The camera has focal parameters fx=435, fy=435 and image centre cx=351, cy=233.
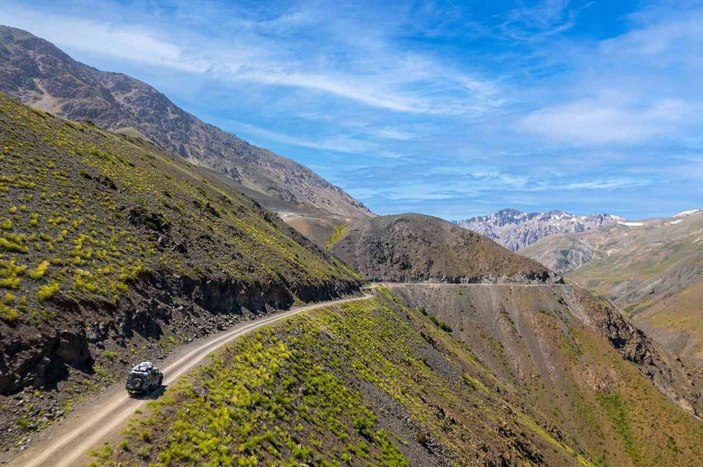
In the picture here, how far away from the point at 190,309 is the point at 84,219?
10.8 metres

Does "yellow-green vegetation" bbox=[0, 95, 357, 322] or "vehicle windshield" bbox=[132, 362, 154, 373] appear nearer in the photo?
"vehicle windshield" bbox=[132, 362, 154, 373]

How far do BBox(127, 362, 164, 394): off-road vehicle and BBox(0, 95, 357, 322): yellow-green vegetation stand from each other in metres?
5.64

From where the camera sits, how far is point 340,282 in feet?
252

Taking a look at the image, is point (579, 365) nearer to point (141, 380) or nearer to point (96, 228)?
point (96, 228)

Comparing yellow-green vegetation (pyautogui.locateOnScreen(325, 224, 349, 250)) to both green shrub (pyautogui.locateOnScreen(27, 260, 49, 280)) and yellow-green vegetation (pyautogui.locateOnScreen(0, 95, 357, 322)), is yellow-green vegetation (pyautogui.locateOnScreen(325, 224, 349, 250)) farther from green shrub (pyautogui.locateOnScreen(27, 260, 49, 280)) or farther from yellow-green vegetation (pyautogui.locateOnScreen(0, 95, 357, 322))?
green shrub (pyautogui.locateOnScreen(27, 260, 49, 280))

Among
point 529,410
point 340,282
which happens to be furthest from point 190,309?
point 529,410

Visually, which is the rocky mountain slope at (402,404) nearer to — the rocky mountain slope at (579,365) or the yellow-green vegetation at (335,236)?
the rocky mountain slope at (579,365)

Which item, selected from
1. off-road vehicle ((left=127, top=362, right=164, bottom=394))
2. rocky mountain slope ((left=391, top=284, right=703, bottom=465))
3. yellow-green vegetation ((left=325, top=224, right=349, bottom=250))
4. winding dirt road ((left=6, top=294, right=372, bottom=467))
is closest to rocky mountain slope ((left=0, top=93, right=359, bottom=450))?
winding dirt road ((left=6, top=294, right=372, bottom=467))

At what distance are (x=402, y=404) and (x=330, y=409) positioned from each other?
1156cm

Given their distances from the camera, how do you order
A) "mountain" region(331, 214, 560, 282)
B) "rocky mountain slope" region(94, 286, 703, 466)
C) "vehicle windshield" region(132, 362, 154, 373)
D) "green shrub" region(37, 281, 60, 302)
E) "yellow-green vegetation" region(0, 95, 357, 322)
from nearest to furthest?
"vehicle windshield" region(132, 362, 154, 373) → "rocky mountain slope" region(94, 286, 703, 466) → "green shrub" region(37, 281, 60, 302) → "yellow-green vegetation" region(0, 95, 357, 322) → "mountain" region(331, 214, 560, 282)

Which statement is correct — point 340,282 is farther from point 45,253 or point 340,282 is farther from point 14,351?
point 14,351

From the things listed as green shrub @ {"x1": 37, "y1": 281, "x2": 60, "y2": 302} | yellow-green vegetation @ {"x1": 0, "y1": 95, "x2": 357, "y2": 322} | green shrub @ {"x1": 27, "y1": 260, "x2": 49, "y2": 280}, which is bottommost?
green shrub @ {"x1": 37, "y1": 281, "x2": 60, "y2": 302}

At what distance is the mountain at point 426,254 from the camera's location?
133125 millimetres

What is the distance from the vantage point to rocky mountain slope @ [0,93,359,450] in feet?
67.4
